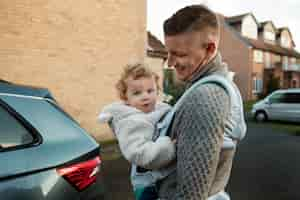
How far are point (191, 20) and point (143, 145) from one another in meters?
0.52

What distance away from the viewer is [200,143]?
0.99 metres

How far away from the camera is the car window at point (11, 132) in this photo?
1.86 metres

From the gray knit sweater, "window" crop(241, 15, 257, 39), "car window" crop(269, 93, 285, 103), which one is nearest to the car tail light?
the gray knit sweater

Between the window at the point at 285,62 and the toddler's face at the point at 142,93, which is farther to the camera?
the window at the point at 285,62

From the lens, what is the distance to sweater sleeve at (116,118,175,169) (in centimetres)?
109

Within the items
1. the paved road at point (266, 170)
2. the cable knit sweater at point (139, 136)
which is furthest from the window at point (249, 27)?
the cable knit sweater at point (139, 136)

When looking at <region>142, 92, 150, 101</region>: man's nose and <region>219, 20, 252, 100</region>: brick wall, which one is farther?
<region>219, 20, 252, 100</region>: brick wall

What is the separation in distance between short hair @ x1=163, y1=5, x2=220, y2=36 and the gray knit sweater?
0.23 m

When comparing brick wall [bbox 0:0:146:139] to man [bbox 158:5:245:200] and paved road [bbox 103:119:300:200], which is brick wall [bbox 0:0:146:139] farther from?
man [bbox 158:5:245:200]

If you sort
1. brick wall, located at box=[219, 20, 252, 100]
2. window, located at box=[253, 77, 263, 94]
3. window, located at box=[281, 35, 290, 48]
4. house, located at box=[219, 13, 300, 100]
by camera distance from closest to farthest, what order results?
brick wall, located at box=[219, 20, 252, 100] → house, located at box=[219, 13, 300, 100] → window, located at box=[253, 77, 263, 94] → window, located at box=[281, 35, 290, 48]

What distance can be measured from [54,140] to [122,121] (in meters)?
0.90

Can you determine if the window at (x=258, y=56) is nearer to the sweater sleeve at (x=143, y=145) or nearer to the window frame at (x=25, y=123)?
the window frame at (x=25, y=123)

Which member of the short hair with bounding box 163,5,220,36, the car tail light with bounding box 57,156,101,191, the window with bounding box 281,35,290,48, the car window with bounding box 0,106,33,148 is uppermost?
the window with bounding box 281,35,290,48

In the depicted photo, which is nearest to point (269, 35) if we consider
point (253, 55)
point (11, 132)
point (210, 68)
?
point (253, 55)
